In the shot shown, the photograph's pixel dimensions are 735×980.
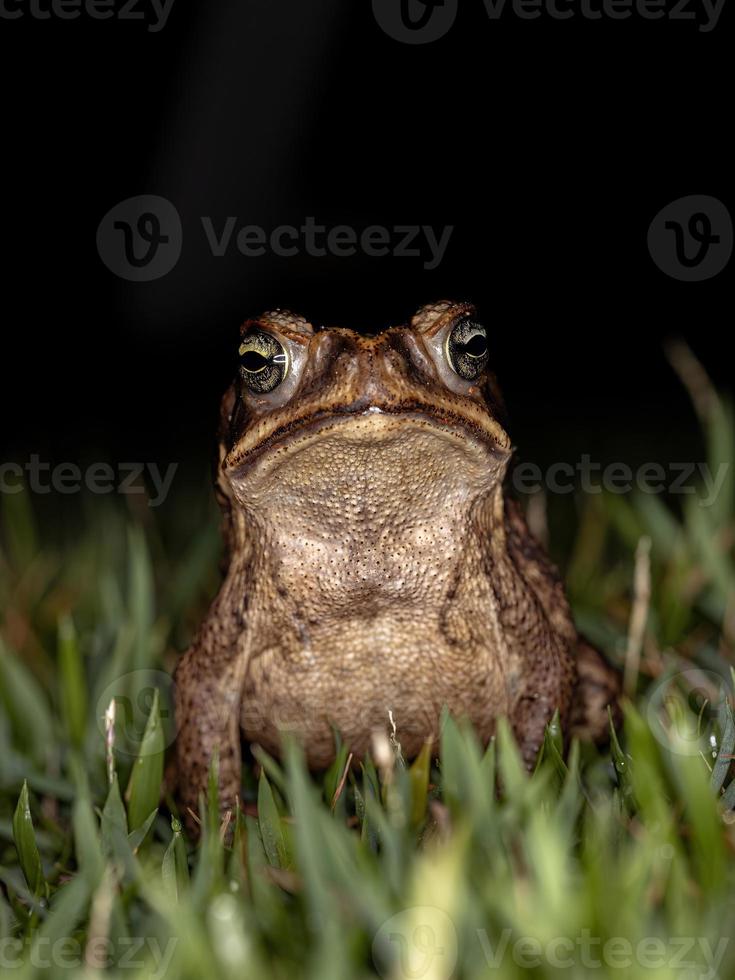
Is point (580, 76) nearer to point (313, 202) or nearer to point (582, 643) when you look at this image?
point (313, 202)

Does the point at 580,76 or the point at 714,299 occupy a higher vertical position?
the point at 580,76

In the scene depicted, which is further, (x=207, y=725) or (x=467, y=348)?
(x=207, y=725)

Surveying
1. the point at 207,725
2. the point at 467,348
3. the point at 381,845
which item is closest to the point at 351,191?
the point at 467,348

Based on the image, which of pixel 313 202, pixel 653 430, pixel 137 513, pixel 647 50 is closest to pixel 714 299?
pixel 653 430

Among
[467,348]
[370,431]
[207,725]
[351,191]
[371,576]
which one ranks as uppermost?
[351,191]

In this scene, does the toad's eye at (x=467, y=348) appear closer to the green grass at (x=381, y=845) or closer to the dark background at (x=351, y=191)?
the green grass at (x=381, y=845)

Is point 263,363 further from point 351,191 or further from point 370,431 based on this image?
point 351,191
